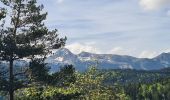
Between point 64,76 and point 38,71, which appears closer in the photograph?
point 38,71

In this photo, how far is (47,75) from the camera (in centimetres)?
4794

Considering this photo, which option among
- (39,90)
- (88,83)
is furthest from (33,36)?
(88,83)

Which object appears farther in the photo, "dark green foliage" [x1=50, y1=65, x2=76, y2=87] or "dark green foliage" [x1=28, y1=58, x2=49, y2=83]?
"dark green foliage" [x1=50, y1=65, x2=76, y2=87]

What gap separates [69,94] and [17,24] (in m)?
9.63

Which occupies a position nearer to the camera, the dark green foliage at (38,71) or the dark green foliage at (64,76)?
the dark green foliage at (38,71)

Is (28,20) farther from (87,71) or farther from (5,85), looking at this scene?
(87,71)

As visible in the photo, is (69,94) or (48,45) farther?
(48,45)

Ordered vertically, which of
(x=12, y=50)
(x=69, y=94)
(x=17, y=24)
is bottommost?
(x=69, y=94)

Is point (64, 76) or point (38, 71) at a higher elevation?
point (38, 71)

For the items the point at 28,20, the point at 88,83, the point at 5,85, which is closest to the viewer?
the point at 5,85

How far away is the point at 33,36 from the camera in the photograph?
48.3 m

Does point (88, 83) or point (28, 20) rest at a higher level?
point (28, 20)

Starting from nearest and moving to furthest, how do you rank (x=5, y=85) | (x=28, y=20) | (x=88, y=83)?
(x=5, y=85) < (x=28, y=20) < (x=88, y=83)

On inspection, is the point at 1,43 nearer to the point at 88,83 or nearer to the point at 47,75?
the point at 47,75
